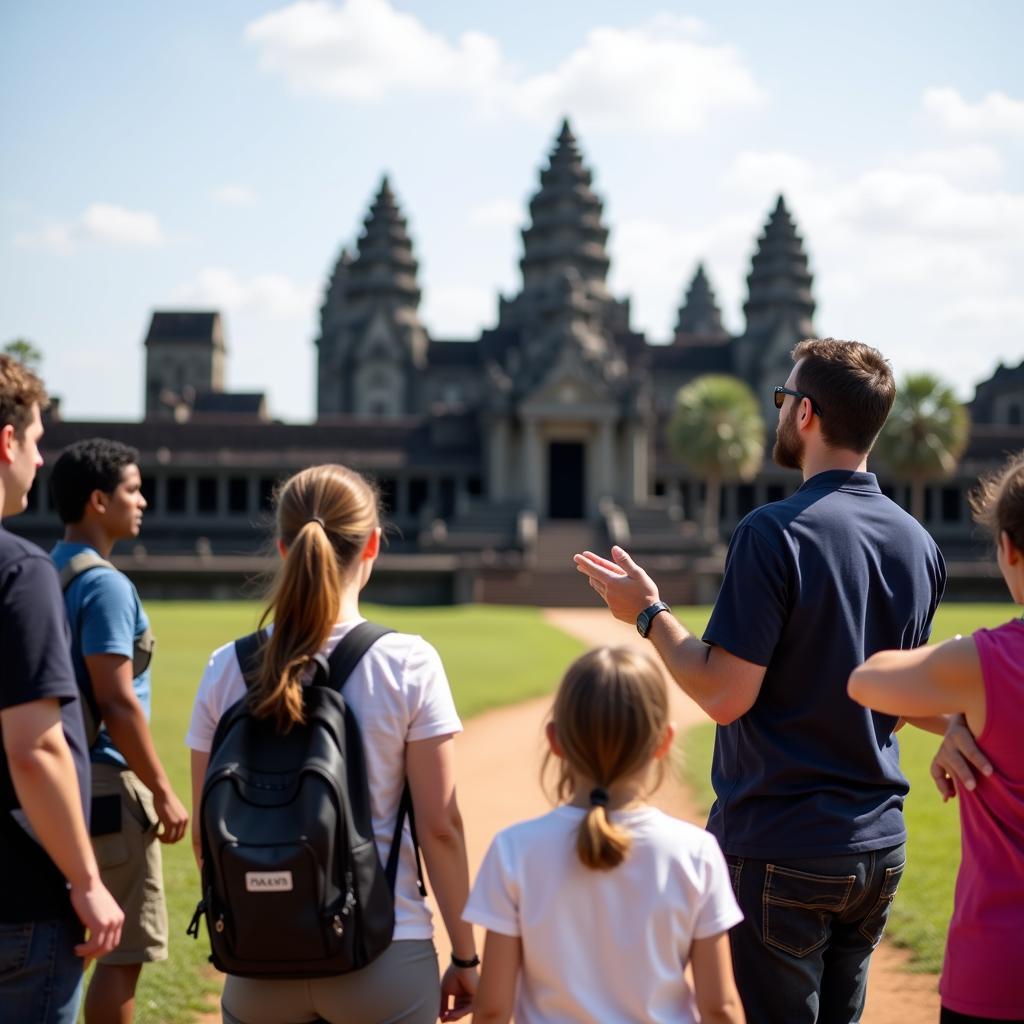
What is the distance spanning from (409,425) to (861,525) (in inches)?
2012

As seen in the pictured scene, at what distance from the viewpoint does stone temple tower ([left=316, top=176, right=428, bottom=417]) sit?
68.4 meters

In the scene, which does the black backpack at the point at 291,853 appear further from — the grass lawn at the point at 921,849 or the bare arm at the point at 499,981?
the grass lawn at the point at 921,849

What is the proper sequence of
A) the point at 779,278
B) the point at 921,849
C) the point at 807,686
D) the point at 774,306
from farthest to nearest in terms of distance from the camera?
the point at 779,278 < the point at 774,306 < the point at 921,849 < the point at 807,686

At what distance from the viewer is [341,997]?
11.0ft

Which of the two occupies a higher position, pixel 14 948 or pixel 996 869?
pixel 996 869

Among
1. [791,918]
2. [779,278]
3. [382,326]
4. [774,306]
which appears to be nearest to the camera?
[791,918]

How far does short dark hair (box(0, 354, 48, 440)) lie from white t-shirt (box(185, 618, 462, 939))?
32.8 inches

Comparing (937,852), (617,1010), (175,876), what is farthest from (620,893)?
(937,852)

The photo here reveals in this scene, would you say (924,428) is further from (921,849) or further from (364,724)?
(364,724)

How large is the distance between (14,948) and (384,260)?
70.0 meters

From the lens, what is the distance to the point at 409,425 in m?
54.7

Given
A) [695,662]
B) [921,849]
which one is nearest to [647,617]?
[695,662]

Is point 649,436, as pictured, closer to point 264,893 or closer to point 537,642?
point 537,642

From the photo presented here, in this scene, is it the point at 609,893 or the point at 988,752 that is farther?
the point at 988,752
